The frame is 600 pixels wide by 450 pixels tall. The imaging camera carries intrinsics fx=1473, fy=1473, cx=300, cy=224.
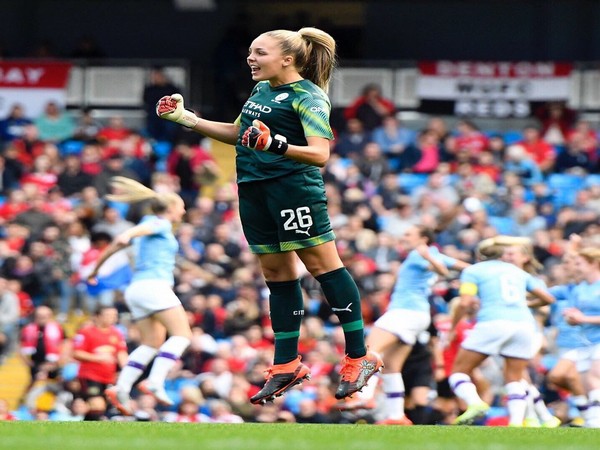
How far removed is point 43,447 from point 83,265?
32.9ft

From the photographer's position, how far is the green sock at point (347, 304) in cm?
873

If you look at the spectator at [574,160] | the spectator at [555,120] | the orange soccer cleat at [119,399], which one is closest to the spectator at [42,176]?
the spectator at [574,160]

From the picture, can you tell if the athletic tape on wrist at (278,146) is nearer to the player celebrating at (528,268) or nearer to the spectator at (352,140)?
the player celebrating at (528,268)

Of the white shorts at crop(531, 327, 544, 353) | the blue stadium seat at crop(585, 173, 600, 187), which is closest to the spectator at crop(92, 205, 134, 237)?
the white shorts at crop(531, 327, 544, 353)

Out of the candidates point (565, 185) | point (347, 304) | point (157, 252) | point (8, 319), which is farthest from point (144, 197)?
point (565, 185)

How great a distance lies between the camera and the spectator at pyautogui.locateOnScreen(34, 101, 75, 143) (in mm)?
21016

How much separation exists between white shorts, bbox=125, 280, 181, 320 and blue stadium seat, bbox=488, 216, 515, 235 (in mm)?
7143

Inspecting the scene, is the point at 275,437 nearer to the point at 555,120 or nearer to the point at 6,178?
the point at 6,178

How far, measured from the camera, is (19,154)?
2000cm

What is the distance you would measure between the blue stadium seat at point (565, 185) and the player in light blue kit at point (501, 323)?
25.1 ft

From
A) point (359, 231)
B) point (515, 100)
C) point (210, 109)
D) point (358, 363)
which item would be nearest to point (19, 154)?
point (210, 109)

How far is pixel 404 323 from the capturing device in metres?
12.4

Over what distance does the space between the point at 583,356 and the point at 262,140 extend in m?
5.42

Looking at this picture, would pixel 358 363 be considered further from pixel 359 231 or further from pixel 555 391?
pixel 359 231
